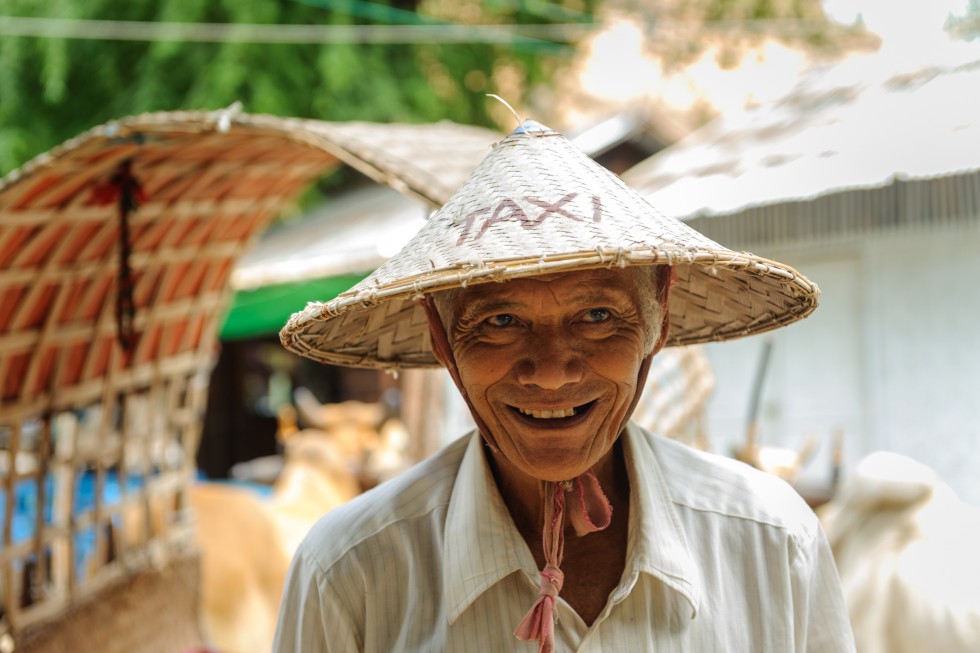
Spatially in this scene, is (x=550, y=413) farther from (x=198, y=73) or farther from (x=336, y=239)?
(x=198, y=73)

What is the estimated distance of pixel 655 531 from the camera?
1.54 m

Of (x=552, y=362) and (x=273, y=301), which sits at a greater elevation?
(x=273, y=301)

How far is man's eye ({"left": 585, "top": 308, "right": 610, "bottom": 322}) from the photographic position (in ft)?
4.80

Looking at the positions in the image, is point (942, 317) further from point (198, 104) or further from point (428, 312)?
point (198, 104)

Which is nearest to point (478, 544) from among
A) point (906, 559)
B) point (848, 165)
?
point (906, 559)

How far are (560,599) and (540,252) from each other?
0.58 meters

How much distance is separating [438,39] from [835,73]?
458 centimetres

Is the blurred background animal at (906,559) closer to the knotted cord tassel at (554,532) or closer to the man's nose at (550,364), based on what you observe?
the knotted cord tassel at (554,532)

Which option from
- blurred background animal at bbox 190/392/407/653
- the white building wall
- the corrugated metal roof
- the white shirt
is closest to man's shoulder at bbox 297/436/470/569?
the white shirt

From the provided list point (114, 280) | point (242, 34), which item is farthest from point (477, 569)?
point (242, 34)

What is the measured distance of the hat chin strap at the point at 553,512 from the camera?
1.39 metres

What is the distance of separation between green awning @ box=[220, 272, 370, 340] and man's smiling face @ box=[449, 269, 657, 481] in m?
5.47

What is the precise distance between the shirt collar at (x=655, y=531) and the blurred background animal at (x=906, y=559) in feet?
5.25

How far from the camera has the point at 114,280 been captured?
373 cm
